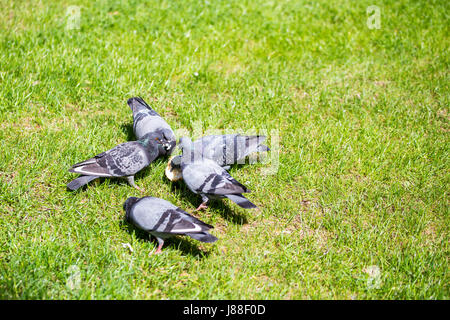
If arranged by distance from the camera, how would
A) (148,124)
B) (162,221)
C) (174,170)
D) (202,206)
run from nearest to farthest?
(162,221) < (202,206) < (174,170) < (148,124)

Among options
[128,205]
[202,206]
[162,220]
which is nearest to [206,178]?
[202,206]

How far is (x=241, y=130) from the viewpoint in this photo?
16.5 ft

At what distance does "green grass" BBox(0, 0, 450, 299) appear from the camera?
11.0 feet

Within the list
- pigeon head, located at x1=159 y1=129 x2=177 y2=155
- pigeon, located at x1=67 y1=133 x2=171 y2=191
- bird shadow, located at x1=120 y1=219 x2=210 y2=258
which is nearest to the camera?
bird shadow, located at x1=120 y1=219 x2=210 y2=258

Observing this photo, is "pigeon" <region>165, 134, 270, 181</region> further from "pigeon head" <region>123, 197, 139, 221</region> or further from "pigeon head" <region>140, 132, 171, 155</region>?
"pigeon head" <region>123, 197, 139, 221</region>

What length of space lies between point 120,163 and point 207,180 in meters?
0.93

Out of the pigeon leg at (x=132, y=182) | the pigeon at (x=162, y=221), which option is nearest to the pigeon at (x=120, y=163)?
the pigeon leg at (x=132, y=182)

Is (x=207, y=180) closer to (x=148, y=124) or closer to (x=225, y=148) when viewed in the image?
(x=225, y=148)

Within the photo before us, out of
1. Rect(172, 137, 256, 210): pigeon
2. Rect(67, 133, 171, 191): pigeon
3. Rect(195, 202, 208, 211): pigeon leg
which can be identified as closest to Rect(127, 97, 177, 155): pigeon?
Rect(67, 133, 171, 191): pigeon

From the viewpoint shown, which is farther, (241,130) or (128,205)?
(241,130)

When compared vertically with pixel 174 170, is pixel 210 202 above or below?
below

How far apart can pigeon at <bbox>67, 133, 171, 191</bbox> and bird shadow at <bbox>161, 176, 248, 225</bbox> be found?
34 centimetres

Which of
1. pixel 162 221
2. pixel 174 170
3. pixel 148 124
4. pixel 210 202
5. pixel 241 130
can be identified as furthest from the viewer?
pixel 241 130

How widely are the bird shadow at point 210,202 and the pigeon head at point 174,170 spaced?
75mm
